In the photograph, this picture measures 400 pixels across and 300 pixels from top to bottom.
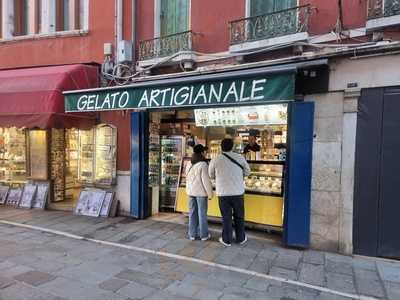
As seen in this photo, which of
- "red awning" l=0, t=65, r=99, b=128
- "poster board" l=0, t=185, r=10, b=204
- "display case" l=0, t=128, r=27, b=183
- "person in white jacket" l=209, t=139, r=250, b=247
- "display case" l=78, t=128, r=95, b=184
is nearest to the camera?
"person in white jacket" l=209, t=139, r=250, b=247

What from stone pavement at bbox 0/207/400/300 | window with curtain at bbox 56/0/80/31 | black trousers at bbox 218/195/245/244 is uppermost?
window with curtain at bbox 56/0/80/31

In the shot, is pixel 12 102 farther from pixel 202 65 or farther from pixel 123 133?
pixel 202 65

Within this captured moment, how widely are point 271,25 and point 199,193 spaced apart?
3200 millimetres

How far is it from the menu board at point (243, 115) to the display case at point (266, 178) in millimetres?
794

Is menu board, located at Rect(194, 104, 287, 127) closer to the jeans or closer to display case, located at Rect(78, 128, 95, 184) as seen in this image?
the jeans

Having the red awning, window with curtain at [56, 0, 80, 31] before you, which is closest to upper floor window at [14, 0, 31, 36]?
window with curtain at [56, 0, 80, 31]

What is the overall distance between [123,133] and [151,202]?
170 cm

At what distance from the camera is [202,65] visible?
23.1ft

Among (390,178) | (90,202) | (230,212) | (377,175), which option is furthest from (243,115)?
(90,202)

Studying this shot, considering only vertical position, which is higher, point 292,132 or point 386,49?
point 386,49

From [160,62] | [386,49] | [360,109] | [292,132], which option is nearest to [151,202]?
[160,62]

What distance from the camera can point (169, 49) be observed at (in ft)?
24.3

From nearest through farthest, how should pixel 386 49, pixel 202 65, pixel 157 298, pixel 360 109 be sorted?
pixel 157 298 < pixel 386 49 < pixel 360 109 < pixel 202 65

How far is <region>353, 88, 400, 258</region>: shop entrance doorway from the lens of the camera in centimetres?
512
